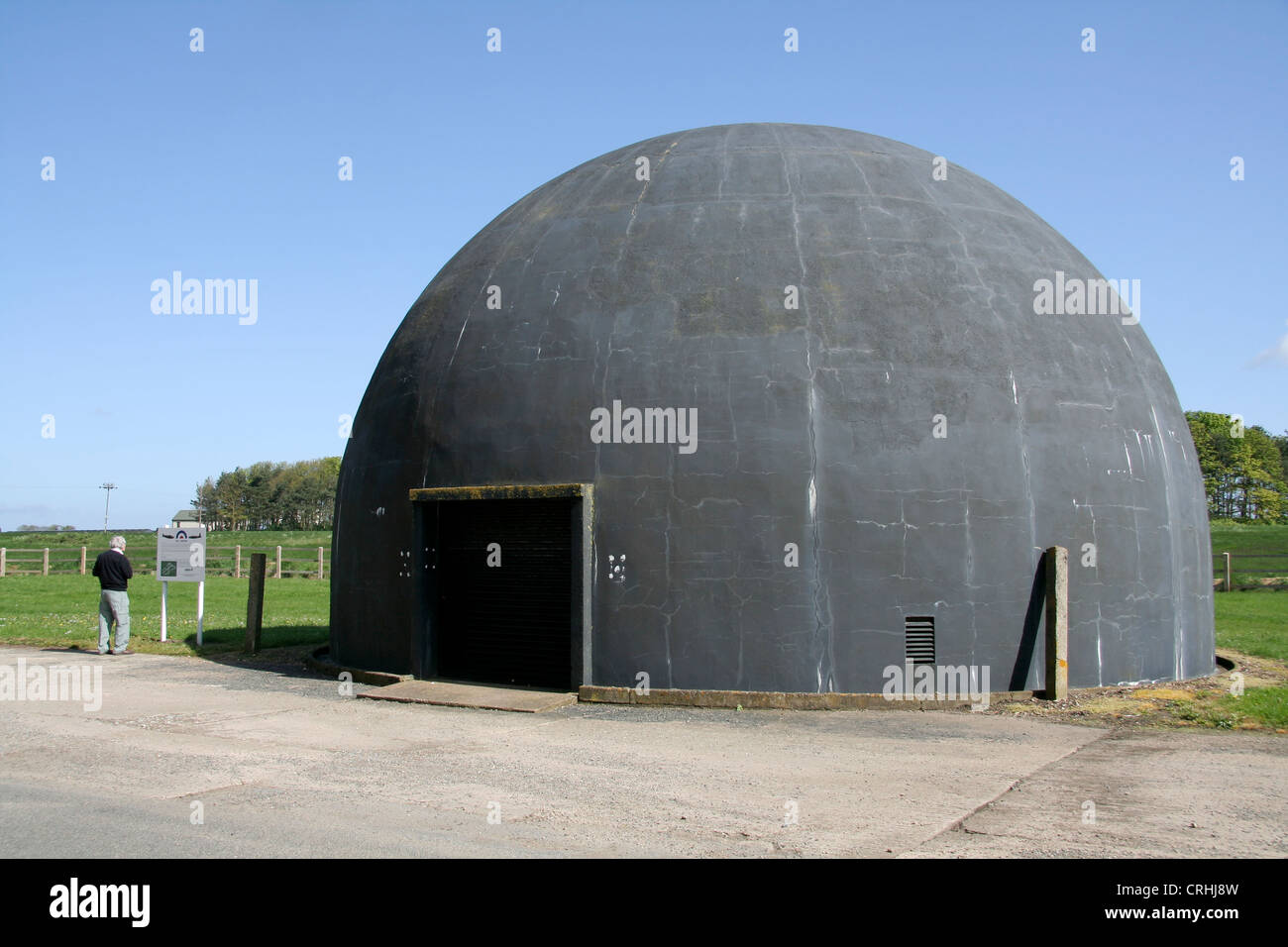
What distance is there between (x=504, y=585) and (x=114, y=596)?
283 inches

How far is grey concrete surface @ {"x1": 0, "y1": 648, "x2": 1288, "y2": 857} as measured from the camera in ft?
19.4

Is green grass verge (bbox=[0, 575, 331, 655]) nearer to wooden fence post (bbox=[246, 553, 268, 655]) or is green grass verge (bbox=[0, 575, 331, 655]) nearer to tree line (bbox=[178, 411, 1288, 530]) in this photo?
wooden fence post (bbox=[246, 553, 268, 655])

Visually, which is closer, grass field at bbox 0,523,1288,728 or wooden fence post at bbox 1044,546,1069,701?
wooden fence post at bbox 1044,546,1069,701

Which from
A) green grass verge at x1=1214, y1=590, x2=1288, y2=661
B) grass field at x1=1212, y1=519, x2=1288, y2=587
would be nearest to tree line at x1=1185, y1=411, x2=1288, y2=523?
grass field at x1=1212, y1=519, x2=1288, y2=587

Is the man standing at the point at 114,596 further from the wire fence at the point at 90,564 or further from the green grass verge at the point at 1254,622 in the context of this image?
the wire fence at the point at 90,564

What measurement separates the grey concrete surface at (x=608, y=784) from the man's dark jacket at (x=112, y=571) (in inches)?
183

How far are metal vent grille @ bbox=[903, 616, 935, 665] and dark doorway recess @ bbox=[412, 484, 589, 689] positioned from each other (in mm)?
3272

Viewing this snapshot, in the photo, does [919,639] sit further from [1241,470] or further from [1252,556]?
[1241,470]

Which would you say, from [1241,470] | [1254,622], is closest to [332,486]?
[1241,470]

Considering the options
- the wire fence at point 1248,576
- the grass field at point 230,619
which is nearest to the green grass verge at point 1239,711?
the grass field at point 230,619
